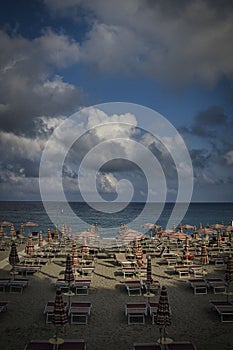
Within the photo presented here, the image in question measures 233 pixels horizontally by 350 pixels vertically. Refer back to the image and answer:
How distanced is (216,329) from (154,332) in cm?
201

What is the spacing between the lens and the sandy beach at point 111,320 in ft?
31.9

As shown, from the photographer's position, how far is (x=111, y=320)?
37.2ft

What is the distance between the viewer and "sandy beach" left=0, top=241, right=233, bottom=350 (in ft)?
31.9

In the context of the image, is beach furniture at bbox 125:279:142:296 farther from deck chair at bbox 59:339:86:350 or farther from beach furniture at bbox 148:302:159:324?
deck chair at bbox 59:339:86:350

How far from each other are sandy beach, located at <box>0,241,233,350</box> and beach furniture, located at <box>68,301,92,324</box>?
0.23 metres

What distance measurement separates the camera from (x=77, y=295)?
1420 centimetres

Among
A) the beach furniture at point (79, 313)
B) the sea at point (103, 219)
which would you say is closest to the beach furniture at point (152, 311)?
the beach furniture at point (79, 313)

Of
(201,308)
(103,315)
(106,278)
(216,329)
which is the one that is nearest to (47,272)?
(106,278)

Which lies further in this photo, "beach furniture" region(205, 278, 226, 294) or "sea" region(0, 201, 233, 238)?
"sea" region(0, 201, 233, 238)

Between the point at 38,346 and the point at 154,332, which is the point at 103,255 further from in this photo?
the point at 38,346

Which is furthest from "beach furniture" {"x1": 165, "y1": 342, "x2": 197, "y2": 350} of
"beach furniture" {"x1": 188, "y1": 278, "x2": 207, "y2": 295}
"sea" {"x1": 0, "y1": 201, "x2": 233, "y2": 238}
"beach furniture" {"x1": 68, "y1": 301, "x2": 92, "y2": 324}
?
"sea" {"x1": 0, "y1": 201, "x2": 233, "y2": 238}

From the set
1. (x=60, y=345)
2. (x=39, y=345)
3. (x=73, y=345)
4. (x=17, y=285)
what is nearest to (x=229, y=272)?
(x=73, y=345)

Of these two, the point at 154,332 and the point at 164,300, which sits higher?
the point at 164,300

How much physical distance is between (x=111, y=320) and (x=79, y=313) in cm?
113
